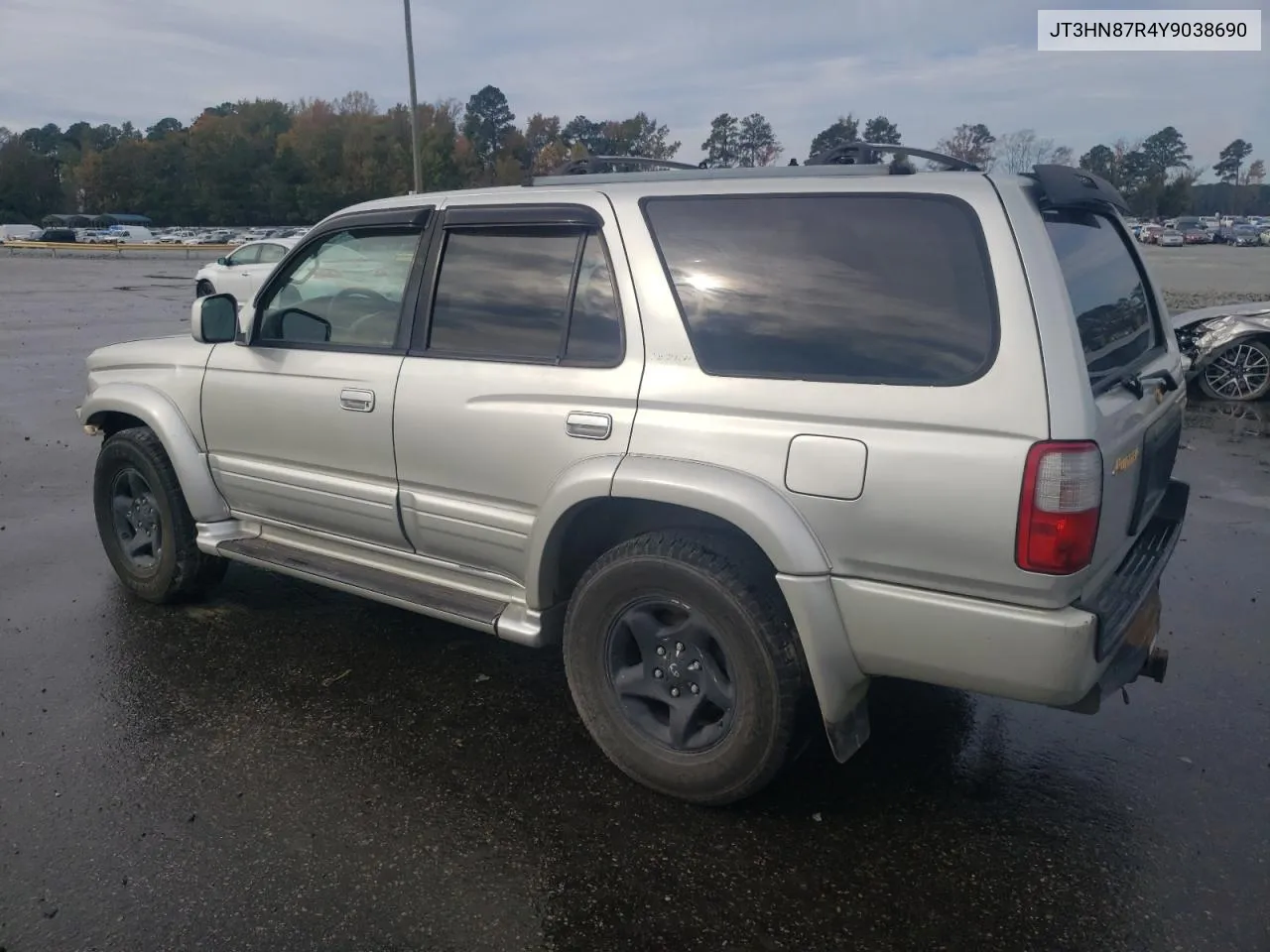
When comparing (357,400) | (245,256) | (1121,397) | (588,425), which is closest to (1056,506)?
(1121,397)

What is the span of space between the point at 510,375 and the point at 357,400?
0.76 metres

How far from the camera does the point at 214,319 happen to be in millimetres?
4445

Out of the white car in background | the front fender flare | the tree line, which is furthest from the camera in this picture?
the tree line

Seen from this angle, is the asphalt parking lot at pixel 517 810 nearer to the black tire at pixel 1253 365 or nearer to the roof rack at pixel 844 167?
the roof rack at pixel 844 167

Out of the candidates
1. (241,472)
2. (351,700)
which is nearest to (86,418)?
(241,472)

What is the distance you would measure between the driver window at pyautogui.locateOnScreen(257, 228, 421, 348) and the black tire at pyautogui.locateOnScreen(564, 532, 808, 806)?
1434mm

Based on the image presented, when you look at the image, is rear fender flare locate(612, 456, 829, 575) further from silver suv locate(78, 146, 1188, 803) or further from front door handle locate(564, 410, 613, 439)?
front door handle locate(564, 410, 613, 439)

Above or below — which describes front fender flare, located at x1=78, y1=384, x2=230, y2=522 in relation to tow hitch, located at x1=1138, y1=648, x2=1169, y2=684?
above

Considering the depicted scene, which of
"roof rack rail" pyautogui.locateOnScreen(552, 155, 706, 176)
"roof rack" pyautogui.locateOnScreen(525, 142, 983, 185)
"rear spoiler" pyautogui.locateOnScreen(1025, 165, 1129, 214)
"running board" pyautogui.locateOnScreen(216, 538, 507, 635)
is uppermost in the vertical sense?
"roof rack rail" pyautogui.locateOnScreen(552, 155, 706, 176)

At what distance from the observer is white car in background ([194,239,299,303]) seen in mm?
20375

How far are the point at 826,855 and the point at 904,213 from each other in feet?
6.19

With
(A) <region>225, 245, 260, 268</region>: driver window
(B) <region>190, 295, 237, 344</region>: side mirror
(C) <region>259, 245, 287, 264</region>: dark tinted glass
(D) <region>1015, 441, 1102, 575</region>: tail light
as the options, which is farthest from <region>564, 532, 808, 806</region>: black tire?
(C) <region>259, 245, 287, 264</region>: dark tinted glass

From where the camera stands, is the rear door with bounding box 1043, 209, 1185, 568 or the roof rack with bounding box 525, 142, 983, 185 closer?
the rear door with bounding box 1043, 209, 1185, 568

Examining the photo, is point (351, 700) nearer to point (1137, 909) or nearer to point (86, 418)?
point (86, 418)
